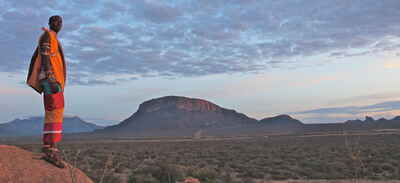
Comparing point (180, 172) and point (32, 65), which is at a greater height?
point (32, 65)

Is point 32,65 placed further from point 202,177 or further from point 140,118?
point 140,118

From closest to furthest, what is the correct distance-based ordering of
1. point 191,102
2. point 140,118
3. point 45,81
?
point 45,81 < point 140,118 < point 191,102

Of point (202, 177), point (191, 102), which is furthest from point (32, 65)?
point (191, 102)

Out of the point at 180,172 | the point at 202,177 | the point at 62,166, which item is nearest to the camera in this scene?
the point at 62,166

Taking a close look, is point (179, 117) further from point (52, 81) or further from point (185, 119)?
point (52, 81)

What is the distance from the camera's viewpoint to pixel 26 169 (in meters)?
4.23

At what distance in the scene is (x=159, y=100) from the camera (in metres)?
163

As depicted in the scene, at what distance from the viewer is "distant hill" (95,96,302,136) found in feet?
429

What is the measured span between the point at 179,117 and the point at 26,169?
138103 mm

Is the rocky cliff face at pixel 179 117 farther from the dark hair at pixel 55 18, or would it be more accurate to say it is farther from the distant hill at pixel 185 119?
the dark hair at pixel 55 18

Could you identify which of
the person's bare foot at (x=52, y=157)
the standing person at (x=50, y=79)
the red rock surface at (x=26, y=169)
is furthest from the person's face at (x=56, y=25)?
the red rock surface at (x=26, y=169)

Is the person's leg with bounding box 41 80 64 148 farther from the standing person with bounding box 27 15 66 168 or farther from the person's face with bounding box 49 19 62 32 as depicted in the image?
the person's face with bounding box 49 19 62 32

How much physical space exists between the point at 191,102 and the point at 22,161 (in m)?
158

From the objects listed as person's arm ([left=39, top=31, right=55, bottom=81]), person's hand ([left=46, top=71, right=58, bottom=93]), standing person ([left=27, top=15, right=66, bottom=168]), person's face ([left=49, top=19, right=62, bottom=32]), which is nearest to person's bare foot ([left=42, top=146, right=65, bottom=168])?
standing person ([left=27, top=15, right=66, bottom=168])
